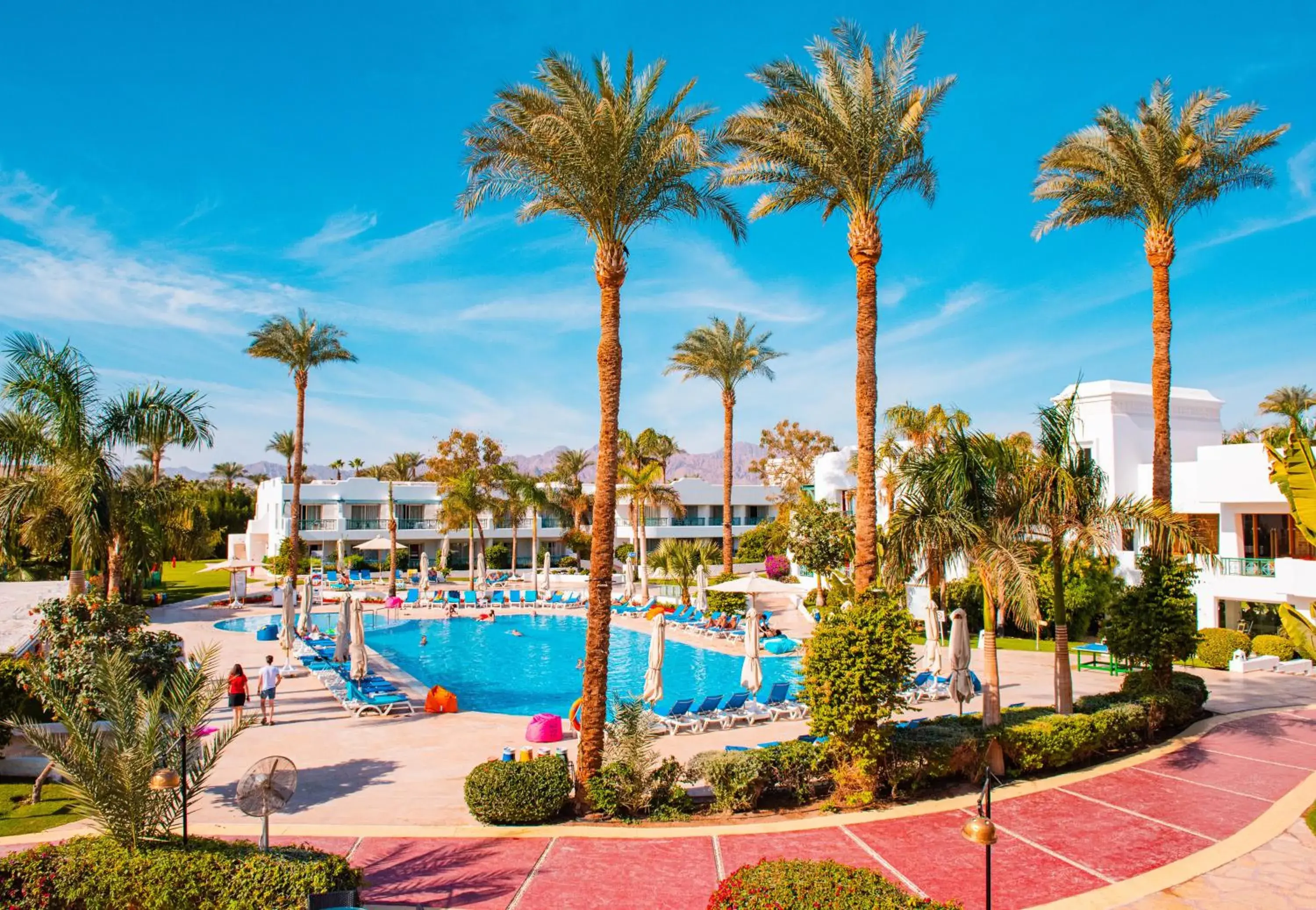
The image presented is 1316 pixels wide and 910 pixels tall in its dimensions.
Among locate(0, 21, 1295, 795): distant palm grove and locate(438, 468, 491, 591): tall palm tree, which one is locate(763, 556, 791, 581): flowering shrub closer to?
locate(438, 468, 491, 591): tall palm tree

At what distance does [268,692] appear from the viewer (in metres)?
17.1

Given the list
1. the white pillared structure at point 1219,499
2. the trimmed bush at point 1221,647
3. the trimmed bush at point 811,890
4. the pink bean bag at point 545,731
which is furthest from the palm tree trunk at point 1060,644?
the trimmed bush at point 1221,647

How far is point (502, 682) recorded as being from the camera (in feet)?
78.7

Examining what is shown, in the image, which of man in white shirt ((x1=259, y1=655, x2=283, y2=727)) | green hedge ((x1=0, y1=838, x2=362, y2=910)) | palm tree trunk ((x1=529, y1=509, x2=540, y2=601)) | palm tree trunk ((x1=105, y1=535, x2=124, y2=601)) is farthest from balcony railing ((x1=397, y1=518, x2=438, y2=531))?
green hedge ((x1=0, y1=838, x2=362, y2=910))

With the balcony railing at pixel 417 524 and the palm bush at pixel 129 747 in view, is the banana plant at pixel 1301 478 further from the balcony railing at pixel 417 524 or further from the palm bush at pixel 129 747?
the balcony railing at pixel 417 524

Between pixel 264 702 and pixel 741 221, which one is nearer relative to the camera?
pixel 741 221

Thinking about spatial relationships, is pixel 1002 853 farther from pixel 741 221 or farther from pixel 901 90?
pixel 901 90

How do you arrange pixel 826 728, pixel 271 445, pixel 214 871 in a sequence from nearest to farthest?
pixel 214 871
pixel 826 728
pixel 271 445

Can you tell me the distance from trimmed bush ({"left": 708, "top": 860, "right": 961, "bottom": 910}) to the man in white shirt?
13.2 meters

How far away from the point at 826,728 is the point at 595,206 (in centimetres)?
840

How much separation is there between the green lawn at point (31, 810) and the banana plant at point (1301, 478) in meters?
15.1

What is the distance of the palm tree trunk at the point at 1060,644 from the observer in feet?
49.3

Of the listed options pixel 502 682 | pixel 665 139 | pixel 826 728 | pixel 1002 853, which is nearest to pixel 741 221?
pixel 665 139

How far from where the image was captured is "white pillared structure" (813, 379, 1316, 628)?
23795mm
